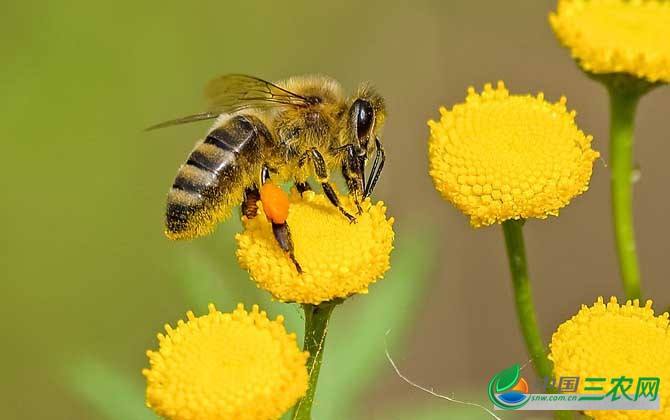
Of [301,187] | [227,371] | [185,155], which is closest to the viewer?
[227,371]

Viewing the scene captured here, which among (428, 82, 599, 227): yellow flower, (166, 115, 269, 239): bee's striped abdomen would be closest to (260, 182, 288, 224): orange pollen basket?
(166, 115, 269, 239): bee's striped abdomen

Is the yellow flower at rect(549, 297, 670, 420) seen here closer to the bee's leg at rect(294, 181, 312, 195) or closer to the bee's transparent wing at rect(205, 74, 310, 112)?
the bee's leg at rect(294, 181, 312, 195)

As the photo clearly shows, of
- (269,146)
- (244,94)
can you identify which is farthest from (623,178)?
(244,94)

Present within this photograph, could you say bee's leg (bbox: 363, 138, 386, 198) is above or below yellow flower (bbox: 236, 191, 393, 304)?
above

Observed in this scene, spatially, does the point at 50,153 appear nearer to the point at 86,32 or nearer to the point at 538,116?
the point at 86,32

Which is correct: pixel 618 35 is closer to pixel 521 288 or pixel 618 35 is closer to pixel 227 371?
pixel 521 288

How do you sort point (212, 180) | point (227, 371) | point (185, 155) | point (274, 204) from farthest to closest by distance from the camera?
point (185, 155)
point (212, 180)
point (274, 204)
point (227, 371)

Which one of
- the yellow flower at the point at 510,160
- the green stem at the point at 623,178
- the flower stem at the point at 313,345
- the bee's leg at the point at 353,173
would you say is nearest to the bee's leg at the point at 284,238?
the flower stem at the point at 313,345

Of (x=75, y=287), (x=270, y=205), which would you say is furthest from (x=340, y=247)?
(x=75, y=287)
